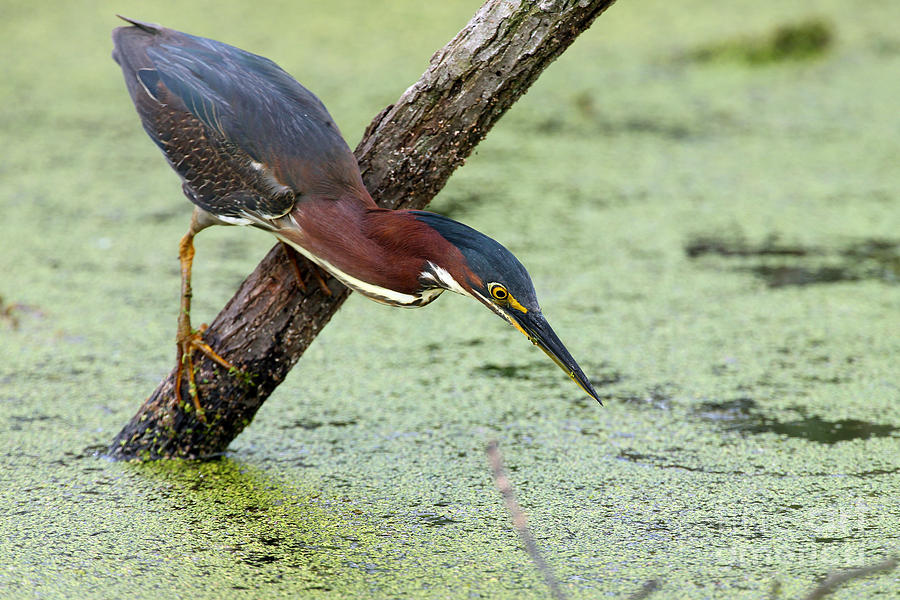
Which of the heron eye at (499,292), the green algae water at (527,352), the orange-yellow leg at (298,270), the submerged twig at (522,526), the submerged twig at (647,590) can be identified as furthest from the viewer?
the orange-yellow leg at (298,270)

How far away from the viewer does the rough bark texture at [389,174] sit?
2.01 metres

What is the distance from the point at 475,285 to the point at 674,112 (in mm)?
3083

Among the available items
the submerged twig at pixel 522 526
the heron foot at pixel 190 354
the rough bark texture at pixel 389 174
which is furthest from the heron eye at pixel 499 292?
the heron foot at pixel 190 354

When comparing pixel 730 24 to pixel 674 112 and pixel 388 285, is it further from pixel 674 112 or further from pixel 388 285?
pixel 388 285

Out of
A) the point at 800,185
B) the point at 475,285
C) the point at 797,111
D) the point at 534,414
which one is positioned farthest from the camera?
the point at 797,111

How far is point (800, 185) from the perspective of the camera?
3926 millimetres

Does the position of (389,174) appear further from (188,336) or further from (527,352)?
(527,352)

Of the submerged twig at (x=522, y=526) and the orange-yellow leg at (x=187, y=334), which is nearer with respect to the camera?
the submerged twig at (x=522, y=526)

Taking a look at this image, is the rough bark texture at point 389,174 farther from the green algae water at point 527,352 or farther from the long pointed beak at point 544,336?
the long pointed beak at point 544,336

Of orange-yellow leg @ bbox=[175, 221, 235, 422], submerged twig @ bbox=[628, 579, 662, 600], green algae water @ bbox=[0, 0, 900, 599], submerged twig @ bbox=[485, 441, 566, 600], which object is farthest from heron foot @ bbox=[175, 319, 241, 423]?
submerged twig @ bbox=[628, 579, 662, 600]

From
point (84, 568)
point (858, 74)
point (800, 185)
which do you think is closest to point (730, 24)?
point (858, 74)

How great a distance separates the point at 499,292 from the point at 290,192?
437 mm

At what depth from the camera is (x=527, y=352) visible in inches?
115

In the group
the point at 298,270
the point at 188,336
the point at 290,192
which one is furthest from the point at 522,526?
the point at 188,336
